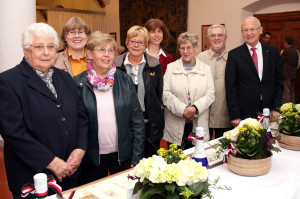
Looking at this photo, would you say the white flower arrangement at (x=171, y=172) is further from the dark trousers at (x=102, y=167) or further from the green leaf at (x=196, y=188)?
the dark trousers at (x=102, y=167)

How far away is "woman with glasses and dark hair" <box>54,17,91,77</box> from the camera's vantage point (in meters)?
2.63

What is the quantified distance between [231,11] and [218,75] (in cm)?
393

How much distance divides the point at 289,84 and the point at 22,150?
6.27m

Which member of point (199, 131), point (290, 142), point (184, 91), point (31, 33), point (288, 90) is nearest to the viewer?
point (199, 131)

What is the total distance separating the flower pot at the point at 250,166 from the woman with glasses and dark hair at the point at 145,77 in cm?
107

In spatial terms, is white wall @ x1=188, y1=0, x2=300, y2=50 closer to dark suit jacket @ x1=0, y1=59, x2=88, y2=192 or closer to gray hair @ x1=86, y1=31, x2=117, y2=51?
gray hair @ x1=86, y1=31, x2=117, y2=51

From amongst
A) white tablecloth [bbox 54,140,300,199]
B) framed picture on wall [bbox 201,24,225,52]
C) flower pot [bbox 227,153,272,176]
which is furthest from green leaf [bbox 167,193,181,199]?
framed picture on wall [bbox 201,24,225,52]

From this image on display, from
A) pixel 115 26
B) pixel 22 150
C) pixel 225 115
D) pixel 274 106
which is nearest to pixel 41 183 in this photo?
pixel 22 150

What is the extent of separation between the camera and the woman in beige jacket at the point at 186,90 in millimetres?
2830

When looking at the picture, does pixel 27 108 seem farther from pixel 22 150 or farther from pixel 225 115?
pixel 225 115

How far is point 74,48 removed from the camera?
8.68 ft

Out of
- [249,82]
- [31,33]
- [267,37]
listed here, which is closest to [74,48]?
[31,33]

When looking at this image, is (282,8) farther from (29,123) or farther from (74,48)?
(29,123)

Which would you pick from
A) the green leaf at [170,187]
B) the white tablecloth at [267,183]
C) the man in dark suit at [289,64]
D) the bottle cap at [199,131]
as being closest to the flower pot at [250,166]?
the white tablecloth at [267,183]
